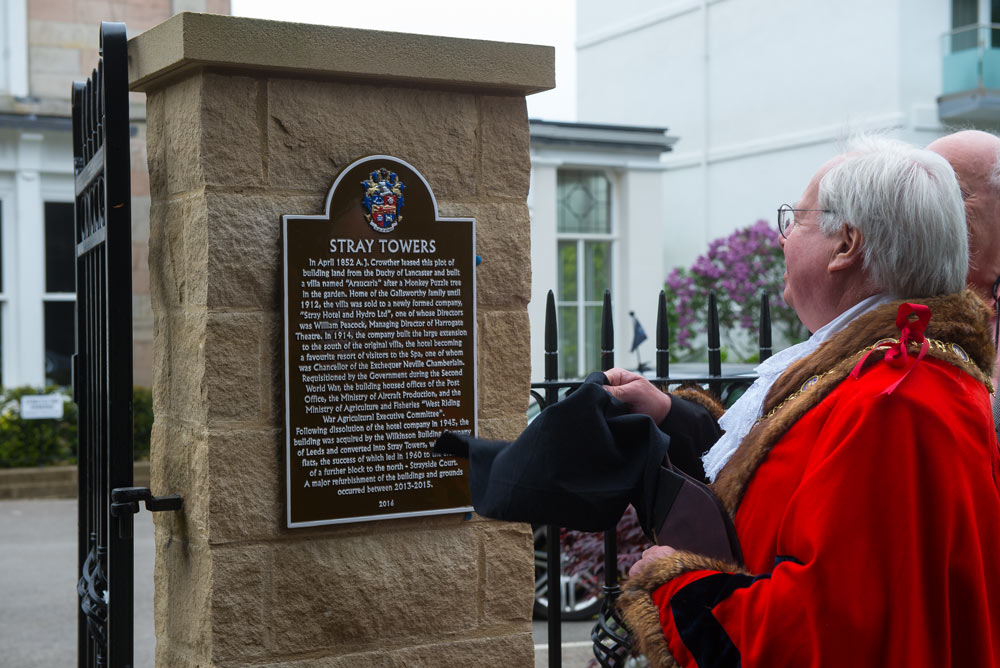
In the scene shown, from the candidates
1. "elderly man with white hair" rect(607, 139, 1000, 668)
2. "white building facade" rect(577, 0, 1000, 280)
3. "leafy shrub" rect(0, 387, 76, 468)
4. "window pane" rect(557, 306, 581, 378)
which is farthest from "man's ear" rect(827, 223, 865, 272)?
"white building facade" rect(577, 0, 1000, 280)

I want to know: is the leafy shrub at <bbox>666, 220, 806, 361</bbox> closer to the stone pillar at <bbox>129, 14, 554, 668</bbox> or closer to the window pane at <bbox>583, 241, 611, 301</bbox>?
the window pane at <bbox>583, 241, 611, 301</bbox>

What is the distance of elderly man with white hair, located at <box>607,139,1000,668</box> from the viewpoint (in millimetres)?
1920

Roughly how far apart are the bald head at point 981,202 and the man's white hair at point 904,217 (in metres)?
1.02

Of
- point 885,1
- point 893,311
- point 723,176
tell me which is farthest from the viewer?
point 723,176

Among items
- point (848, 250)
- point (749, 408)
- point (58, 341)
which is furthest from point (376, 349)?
point (58, 341)

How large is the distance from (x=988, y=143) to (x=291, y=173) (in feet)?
6.64

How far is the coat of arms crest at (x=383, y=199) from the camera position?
3.08 meters

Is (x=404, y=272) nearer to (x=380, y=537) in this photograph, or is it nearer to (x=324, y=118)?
(x=324, y=118)

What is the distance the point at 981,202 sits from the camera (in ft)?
10.4

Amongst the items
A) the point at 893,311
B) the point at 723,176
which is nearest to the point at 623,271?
the point at 723,176

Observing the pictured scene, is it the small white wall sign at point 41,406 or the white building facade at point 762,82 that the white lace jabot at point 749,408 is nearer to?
the small white wall sign at point 41,406

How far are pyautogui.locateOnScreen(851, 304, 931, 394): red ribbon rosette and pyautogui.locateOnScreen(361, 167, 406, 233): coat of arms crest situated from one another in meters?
1.46

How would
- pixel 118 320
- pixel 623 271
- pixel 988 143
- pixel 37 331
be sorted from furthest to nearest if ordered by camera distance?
pixel 623 271 < pixel 37 331 < pixel 988 143 < pixel 118 320

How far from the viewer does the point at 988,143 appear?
3.24 m
